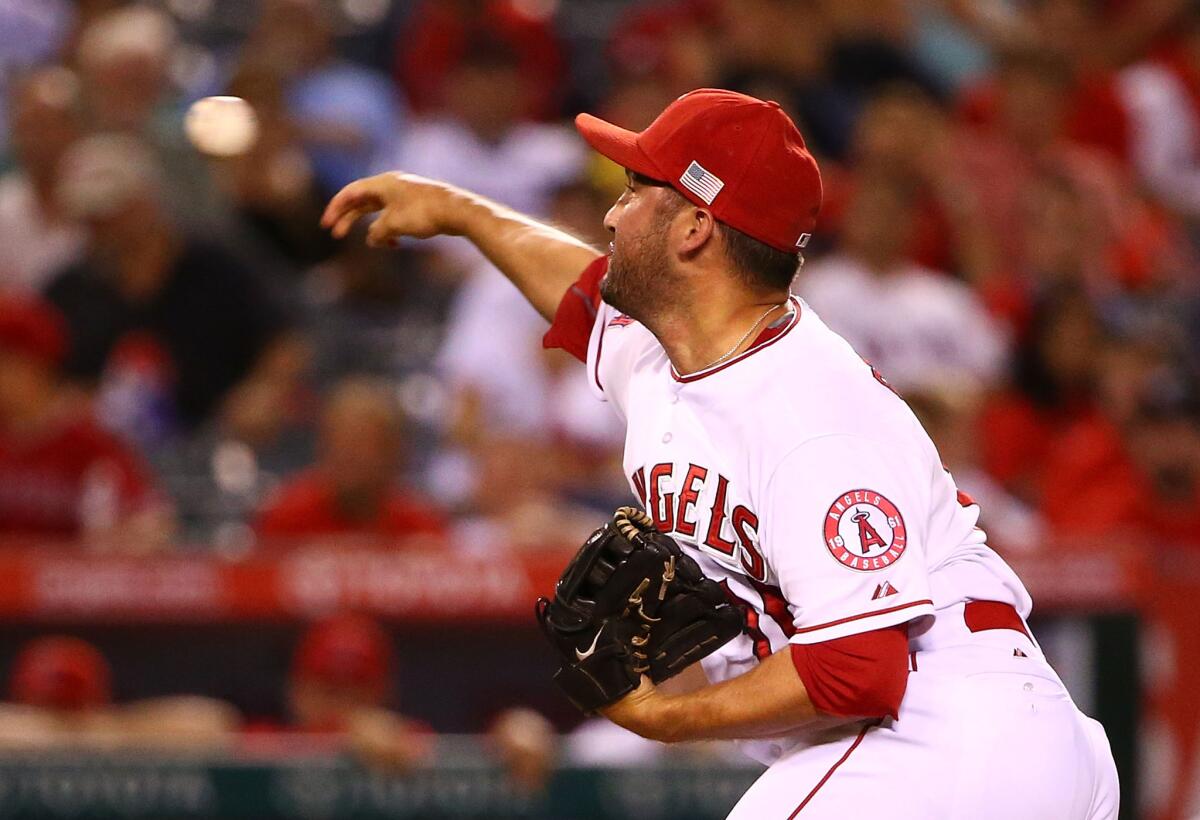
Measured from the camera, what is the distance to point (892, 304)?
739cm

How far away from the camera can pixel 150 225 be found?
22.8 ft

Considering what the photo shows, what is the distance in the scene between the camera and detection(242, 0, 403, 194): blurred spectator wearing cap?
7613 millimetres

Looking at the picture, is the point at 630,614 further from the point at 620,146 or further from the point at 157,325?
the point at 157,325

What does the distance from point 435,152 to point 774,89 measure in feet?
4.99

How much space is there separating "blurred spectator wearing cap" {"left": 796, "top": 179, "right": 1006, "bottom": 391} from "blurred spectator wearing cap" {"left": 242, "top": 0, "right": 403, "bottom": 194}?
6.36 feet

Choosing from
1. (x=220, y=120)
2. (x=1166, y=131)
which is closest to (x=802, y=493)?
(x=220, y=120)

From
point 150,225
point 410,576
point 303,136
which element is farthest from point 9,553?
point 303,136

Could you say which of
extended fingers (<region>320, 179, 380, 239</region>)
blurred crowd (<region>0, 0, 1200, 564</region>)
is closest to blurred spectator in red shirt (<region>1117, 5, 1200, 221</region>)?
blurred crowd (<region>0, 0, 1200, 564</region>)

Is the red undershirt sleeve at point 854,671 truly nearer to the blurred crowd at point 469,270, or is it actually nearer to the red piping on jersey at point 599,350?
the red piping on jersey at point 599,350

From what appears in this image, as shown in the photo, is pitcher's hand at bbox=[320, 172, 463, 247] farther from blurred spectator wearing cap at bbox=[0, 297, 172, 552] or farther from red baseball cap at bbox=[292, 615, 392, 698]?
blurred spectator wearing cap at bbox=[0, 297, 172, 552]

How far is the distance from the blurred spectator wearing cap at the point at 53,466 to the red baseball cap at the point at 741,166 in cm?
338

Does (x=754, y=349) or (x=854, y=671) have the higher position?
(x=754, y=349)

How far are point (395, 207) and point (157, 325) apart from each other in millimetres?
3483

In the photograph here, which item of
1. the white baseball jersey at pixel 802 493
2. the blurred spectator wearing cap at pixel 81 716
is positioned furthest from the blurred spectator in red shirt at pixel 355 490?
the white baseball jersey at pixel 802 493
